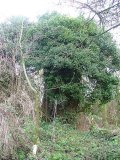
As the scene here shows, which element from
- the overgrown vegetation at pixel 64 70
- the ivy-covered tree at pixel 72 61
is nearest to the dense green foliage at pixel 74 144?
→ the overgrown vegetation at pixel 64 70

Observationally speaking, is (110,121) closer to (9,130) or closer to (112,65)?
(112,65)

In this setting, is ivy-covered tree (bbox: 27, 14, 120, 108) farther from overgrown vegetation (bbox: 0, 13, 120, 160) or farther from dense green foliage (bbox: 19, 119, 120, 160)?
dense green foliage (bbox: 19, 119, 120, 160)

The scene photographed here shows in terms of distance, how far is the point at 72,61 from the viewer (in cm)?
1459

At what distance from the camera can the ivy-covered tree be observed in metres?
14.7

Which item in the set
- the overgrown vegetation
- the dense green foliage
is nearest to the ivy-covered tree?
the overgrown vegetation

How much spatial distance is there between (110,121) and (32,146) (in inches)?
504

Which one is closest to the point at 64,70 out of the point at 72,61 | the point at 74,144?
the point at 72,61

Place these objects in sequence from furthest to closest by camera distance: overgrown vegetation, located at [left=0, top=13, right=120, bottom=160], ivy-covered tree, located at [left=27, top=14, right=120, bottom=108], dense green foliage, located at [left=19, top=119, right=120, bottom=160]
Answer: ivy-covered tree, located at [left=27, top=14, right=120, bottom=108] → overgrown vegetation, located at [left=0, top=13, right=120, bottom=160] → dense green foliage, located at [left=19, top=119, right=120, bottom=160]

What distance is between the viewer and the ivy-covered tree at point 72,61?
578 inches

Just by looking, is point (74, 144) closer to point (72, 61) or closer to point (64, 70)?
point (72, 61)

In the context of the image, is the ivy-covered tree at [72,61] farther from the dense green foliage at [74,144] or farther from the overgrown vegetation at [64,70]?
the dense green foliage at [74,144]

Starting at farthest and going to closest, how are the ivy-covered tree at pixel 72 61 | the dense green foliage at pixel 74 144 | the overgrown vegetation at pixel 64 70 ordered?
the ivy-covered tree at pixel 72 61, the overgrown vegetation at pixel 64 70, the dense green foliage at pixel 74 144

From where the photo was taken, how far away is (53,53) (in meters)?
14.8

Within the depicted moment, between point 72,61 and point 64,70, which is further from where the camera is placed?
point 64,70
